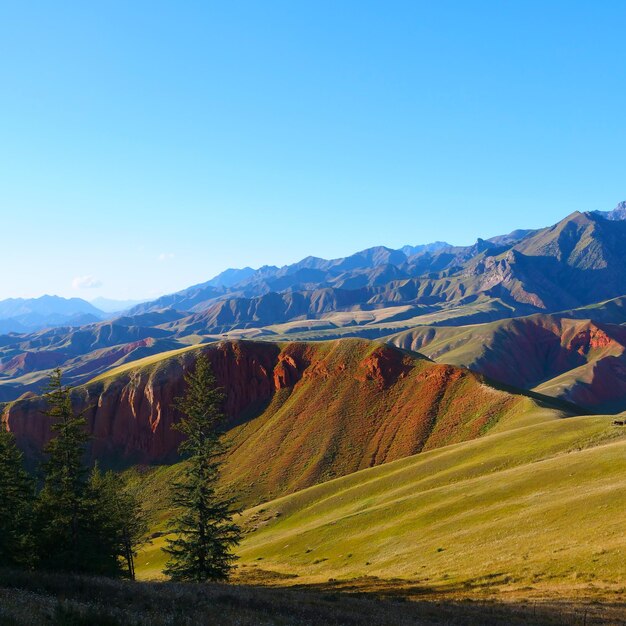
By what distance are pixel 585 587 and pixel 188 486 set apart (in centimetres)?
2831

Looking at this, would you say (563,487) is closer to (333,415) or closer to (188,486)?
(188,486)

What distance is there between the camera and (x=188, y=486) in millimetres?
41562

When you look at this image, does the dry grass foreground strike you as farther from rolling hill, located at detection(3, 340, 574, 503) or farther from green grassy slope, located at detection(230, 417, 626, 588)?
rolling hill, located at detection(3, 340, 574, 503)

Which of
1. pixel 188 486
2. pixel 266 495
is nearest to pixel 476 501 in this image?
pixel 188 486

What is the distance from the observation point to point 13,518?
3881 cm

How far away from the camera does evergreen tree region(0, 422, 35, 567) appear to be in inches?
1428

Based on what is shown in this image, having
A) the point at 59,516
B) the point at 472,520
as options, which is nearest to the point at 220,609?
the point at 59,516

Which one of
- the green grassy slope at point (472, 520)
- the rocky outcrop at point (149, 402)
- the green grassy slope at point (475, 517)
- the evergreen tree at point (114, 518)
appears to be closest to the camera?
the green grassy slope at point (472, 520)

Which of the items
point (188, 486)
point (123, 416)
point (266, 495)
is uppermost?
point (188, 486)

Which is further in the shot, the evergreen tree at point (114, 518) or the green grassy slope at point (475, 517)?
the evergreen tree at point (114, 518)

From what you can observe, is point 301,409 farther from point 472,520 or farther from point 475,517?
point 472,520

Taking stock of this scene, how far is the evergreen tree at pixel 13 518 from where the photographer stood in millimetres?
36281

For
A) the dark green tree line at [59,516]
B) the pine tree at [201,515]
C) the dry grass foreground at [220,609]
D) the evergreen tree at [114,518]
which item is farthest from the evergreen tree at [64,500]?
the dry grass foreground at [220,609]

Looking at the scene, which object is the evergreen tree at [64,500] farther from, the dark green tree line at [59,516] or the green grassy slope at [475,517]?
the green grassy slope at [475,517]
